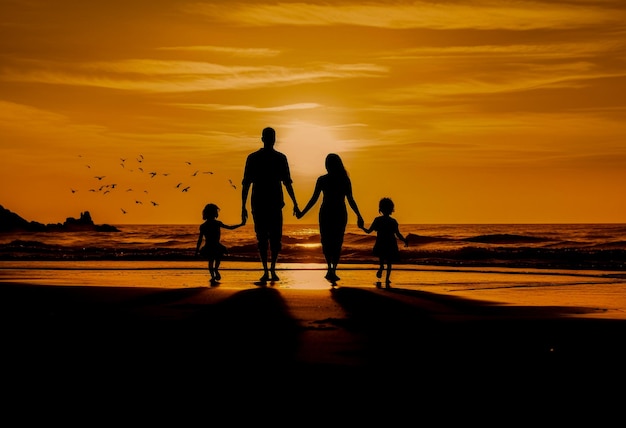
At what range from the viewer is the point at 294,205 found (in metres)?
14.6

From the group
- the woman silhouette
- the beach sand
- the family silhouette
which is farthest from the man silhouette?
the beach sand

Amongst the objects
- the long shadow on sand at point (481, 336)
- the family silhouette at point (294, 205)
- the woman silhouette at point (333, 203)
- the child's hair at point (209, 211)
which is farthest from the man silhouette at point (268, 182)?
the long shadow on sand at point (481, 336)

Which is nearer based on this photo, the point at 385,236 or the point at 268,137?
the point at 268,137

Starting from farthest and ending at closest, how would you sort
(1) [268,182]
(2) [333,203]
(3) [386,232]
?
1. (3) [386,232]
2. (2) [333,203]
3. (1) [268,182]

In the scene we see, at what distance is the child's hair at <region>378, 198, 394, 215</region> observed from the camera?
1538cm

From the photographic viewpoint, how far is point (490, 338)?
7.24 metres

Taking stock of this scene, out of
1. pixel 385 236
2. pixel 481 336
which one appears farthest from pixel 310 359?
pixel 385 236

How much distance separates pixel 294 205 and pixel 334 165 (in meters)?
1.03

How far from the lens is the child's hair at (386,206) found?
15.4 meters

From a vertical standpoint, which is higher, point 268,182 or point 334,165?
point 334,165

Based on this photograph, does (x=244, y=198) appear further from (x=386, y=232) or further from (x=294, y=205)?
(x=386, y=232)

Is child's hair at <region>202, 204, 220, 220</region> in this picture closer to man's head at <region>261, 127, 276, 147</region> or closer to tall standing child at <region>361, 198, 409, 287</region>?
man's head at <region>261, 127, 276, 147</region>

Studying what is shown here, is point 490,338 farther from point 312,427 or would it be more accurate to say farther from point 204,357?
point 312,427

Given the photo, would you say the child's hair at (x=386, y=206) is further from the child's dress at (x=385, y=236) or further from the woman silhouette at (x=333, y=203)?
the woman silhouette at (x=333, y=203)
